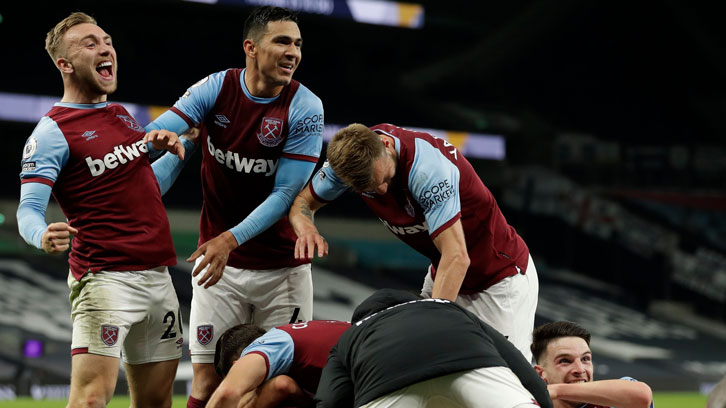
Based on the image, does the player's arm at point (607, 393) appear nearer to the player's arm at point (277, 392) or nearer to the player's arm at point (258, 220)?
the player's arm at point (277, 392)

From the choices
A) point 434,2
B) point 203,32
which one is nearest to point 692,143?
point 434,2

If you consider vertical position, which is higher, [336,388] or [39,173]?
[39,173]

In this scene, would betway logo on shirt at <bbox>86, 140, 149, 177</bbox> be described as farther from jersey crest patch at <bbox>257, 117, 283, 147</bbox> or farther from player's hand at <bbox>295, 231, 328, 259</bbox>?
player's hand at <bbox>295, 231, 328, 259</bbox>

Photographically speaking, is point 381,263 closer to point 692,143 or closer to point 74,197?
point 692,143

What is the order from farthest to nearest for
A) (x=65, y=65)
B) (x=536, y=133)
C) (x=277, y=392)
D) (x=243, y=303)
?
(x=536, y=133)
(x=243, y=303)
(x=65, y=65)
(x=277, y=392)

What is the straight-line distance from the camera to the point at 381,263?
14.1 m

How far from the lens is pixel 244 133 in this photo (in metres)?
4.12

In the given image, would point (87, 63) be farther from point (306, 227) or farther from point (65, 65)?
point (306, 227)

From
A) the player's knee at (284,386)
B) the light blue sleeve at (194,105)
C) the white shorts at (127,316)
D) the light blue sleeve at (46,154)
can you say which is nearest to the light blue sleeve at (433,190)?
the player's knee at (284,386)

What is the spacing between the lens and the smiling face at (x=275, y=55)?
4.05m

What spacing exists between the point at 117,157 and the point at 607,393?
90.3 inches

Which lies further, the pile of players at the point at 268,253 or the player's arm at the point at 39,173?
the player's arm at the point at 39,173

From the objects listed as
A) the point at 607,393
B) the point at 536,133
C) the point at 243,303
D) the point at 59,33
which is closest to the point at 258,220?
the point at 243,303

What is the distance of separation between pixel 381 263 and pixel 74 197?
10.6 metres
